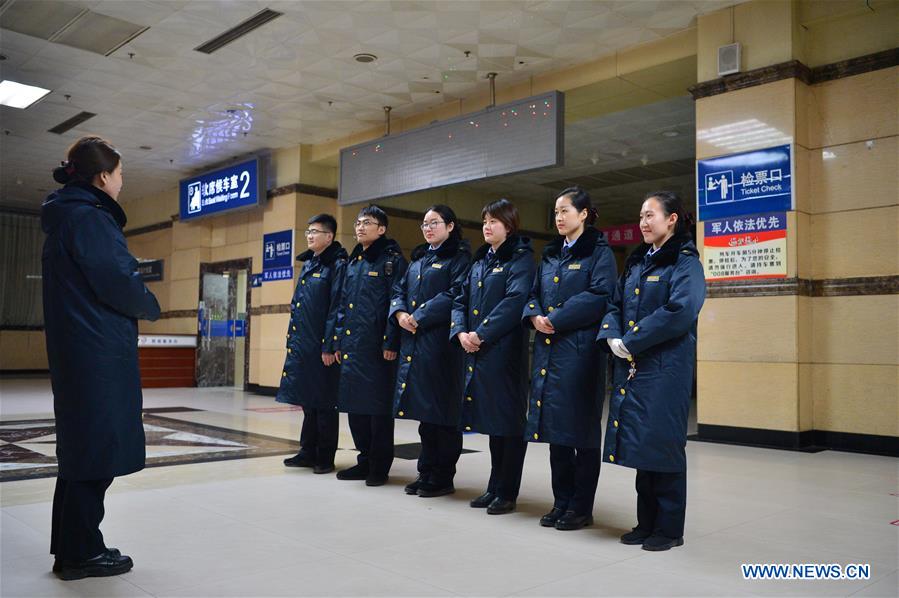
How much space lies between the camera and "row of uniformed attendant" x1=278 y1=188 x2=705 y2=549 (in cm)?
299

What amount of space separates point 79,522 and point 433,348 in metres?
1.95

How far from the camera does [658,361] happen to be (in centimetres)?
296

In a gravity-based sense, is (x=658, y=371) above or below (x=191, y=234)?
below

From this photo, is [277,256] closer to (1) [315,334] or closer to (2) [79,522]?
(1) [315,334]

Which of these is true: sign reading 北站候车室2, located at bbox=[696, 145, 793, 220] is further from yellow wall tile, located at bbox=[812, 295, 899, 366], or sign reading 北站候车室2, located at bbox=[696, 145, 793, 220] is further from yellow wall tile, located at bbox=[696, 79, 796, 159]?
yellow wall tile, located at bbox=[812, 295, 899, 366]

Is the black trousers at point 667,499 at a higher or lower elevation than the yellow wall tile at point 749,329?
lower

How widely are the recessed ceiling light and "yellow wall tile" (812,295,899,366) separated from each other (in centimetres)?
901

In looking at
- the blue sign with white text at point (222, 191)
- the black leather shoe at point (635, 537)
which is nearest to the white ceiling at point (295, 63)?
the blue sign with white text at point (222, 191)

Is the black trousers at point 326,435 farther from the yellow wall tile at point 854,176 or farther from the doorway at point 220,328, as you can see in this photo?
the doorway at point 220,328

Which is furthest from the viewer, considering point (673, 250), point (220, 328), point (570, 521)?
point (220, 328)

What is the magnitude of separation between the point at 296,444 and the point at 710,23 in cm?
522

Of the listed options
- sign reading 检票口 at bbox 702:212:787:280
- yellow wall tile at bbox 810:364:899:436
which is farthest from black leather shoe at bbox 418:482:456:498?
yellow wall tile at bbox 810:364:899:436

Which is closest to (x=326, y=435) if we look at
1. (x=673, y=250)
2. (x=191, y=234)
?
(x=673, y=250)

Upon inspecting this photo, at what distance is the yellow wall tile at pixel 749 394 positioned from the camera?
5.91 meters
